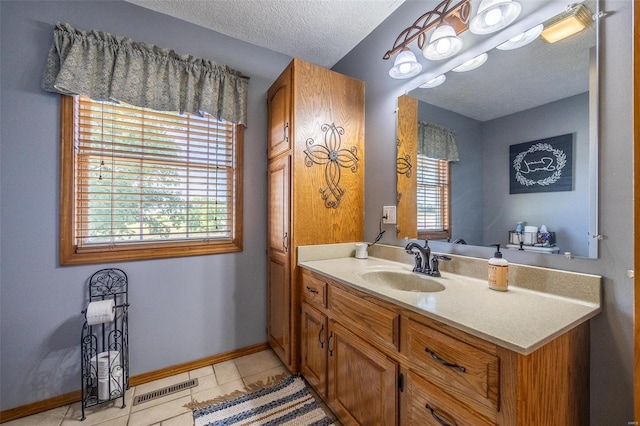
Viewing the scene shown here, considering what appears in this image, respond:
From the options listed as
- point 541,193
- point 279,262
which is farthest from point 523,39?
point 279,262

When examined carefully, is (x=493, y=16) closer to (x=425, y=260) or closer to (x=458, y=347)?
(x=425, y=260)

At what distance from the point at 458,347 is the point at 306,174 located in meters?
1.34

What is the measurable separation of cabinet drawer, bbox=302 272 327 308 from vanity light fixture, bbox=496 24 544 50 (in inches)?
60.0

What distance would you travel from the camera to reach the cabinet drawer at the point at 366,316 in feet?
3.42

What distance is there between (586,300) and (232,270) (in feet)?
6.83

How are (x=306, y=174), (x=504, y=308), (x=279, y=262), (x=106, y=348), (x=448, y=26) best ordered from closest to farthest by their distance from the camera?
(x=504, y=308), (x=448, y=26), (x=106, y=348), (x=306, y=174), (x=279, y=262)

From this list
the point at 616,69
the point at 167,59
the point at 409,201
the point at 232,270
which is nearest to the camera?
the point at 616,69

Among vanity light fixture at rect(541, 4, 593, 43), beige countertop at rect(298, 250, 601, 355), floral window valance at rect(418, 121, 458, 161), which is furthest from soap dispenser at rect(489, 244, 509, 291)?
vanity light fixture at rect(541, 4, 593, 43)

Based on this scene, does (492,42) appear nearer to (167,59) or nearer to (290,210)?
(290,210)

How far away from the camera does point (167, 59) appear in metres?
1.83

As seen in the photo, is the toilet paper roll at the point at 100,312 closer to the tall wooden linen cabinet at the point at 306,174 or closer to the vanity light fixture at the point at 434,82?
the tall wooden linen cabinet at the point at 306,174

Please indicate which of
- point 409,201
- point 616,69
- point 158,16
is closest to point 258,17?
point 158,16

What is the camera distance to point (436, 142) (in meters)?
1.56

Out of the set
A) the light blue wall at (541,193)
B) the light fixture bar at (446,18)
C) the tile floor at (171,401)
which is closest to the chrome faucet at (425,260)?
the light blue wall at (541,193)
